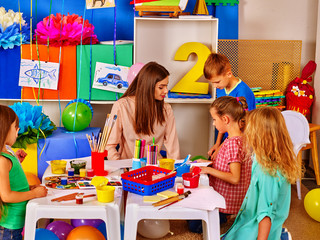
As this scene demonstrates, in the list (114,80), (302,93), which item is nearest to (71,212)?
(114,80)

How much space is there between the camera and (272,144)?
76.5 inches

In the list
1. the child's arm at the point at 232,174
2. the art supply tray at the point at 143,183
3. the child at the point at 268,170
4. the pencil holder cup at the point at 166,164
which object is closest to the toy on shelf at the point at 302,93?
the child's arm at the point at 232,174

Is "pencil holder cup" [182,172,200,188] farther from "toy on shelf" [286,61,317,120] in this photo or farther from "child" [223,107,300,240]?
"toy on shelf" [286,61,317,120]

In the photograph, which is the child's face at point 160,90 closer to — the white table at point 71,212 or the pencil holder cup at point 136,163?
the pencil holder cup at point 136,163

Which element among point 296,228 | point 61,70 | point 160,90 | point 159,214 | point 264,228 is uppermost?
point 61,70

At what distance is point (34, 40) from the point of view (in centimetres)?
341

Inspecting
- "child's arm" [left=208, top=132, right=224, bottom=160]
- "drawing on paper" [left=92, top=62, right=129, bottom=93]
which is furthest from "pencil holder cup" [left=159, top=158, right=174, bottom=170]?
"drawing on paper" [left=92, top=62, right=129, bottom=93]

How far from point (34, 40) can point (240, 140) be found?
1.99m

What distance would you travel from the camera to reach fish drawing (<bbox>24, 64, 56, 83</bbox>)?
3.29 meters

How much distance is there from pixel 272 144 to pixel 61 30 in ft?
6.56

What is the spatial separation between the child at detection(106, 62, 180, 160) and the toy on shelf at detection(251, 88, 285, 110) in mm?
1361

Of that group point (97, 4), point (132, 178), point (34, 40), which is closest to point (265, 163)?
point (132, 178)

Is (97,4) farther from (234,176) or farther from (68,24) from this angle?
(234,176)

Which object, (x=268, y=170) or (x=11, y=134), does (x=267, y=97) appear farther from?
(x=11, y=134)
